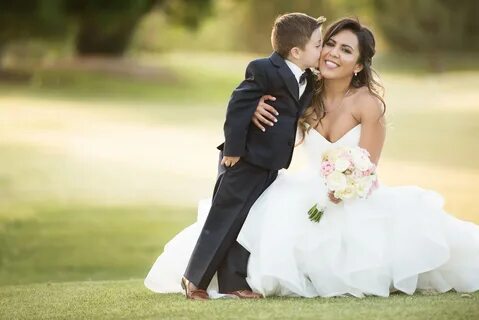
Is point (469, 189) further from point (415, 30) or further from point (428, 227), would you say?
point (415, 30)

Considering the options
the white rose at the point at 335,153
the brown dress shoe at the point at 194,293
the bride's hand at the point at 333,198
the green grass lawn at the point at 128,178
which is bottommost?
the green grass lawn at the point at 128,178

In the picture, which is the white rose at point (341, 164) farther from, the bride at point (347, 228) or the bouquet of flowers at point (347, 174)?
the bride at point (347, 228)

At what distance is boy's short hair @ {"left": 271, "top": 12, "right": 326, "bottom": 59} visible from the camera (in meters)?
5.23

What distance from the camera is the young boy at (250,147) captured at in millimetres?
5223

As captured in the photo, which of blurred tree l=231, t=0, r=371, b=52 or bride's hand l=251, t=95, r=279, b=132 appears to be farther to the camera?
blurred tree l=231, t=0, r=371, b=52

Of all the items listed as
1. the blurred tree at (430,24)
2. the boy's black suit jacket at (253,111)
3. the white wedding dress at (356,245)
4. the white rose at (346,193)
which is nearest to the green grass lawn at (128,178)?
the white wedding dress at (356,245)

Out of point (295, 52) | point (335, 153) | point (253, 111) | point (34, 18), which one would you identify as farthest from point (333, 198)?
point (34, 18)

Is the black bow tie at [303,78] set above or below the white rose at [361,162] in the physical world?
above

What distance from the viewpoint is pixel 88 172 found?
17672mm

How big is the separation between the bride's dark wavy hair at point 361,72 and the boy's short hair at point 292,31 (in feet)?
1.12

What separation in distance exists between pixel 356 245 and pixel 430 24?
4240cm

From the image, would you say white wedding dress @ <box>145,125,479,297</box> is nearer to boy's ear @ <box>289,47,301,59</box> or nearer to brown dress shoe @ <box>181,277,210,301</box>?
brown dress shoe @ <box>181,277,210,301</box>

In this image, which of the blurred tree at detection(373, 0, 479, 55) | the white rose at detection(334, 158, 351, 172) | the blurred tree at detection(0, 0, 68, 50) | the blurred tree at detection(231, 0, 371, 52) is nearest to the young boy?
the white rose at detection(334, 158, 351, 172)

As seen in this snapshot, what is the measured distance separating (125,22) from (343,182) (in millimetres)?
27214
